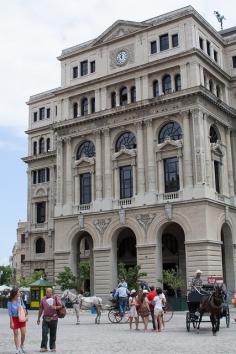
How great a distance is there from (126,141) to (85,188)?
6.55m

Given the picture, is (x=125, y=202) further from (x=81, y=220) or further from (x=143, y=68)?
(x=143, y=68)

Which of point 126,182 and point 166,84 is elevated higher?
point 166,84

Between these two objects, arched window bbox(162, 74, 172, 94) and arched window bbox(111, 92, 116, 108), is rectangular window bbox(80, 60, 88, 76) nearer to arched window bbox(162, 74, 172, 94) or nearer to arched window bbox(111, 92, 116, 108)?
arched window bbox(111, 92, 116, 108)

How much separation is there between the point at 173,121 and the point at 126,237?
43.3ft

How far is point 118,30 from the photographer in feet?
173

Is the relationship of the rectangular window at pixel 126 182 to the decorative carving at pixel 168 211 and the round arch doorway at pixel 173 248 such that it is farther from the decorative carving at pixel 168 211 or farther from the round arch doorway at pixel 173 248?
the round arch doorway at pixel 173 248

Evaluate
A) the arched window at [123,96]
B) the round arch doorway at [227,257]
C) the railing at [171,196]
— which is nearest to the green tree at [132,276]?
the railing at [171,196]

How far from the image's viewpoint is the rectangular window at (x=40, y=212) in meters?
68.2

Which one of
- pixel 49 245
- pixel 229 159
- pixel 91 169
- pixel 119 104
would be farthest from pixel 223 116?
pixel 49 245

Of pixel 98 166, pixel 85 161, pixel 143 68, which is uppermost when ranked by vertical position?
pixel 143 68

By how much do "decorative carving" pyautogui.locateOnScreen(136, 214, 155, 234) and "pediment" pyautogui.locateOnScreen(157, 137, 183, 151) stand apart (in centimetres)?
626

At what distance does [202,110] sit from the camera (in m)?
46.2

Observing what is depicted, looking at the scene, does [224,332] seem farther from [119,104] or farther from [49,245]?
[49,245]

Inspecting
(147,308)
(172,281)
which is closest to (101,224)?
(172,281)
